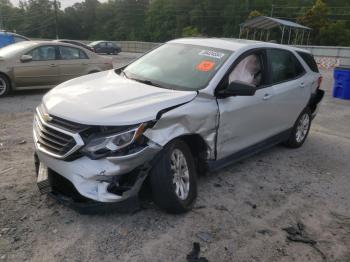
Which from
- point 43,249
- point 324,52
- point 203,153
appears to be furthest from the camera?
point 324,52

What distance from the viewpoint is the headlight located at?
3.24 metres

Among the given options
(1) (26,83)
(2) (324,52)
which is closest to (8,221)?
(1) (26,83)

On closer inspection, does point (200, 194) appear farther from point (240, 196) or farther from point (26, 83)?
point (26, 83)

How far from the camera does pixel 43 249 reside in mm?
3199

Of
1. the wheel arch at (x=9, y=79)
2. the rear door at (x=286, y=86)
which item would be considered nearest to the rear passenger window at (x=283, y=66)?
the rear door at (x=286, y=86)

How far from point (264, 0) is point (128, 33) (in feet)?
124

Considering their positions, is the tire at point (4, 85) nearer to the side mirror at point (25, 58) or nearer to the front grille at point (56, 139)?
the side mirror at point (25, 58)

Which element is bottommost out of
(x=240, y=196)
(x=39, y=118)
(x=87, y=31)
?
(x=87, y=31)

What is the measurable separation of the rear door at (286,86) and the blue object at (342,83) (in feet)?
22.4

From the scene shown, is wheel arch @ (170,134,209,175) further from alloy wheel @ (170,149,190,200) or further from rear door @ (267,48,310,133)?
rear door @ (267,48,310,133)

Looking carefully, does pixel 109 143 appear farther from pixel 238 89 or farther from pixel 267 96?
pixel 267 96

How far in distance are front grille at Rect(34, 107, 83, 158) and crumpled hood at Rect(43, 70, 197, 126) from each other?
103 millimetres

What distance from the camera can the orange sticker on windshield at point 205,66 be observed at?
14.5 ft

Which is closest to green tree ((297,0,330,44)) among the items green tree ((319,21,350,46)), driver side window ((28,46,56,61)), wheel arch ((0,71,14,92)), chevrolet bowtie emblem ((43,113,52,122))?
green tree ((319,21,350,46))
